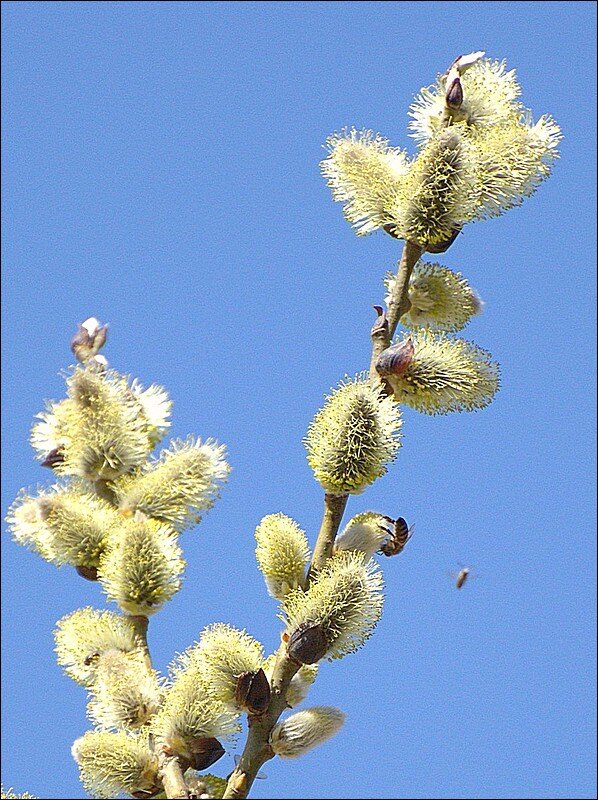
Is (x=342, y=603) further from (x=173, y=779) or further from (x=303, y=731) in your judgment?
(x=173, y=779)

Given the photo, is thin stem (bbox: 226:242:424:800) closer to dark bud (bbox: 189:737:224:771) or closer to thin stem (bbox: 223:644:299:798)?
thin stem (bbox: 223:644:299:798)

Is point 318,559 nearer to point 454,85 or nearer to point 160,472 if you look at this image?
point 160,472

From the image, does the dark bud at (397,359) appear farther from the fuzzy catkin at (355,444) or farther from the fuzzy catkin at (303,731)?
the fuzzy catkin at (303,731)

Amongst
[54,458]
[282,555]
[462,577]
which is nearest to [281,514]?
[282,555]

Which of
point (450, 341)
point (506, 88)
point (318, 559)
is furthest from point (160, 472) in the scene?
point (506, 88)

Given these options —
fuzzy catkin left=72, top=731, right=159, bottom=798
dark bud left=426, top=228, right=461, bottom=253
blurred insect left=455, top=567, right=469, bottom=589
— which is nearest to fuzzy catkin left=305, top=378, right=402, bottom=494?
dark bud left=426, top=228, right=461, bottom=253
